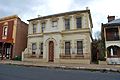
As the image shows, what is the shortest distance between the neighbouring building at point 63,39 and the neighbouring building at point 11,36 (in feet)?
10.3

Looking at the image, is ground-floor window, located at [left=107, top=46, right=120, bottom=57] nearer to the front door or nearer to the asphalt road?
the front door

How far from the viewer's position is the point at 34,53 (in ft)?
91.1

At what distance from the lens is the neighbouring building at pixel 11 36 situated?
29594 mm

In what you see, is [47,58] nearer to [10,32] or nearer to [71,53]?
[71,53]

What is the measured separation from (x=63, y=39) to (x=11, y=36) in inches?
421

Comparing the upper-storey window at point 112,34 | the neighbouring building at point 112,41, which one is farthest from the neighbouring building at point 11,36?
the upper-storey window at point 112,34

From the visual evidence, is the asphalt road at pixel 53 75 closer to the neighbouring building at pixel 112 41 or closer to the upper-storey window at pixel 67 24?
the neighbouring building at pixel 112 41

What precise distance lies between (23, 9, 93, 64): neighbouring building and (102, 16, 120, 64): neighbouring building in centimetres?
271

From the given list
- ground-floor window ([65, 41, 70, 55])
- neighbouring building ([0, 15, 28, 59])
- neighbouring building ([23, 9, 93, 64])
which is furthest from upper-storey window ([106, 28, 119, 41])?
neighbouring building ([0, 15, 28, 59])

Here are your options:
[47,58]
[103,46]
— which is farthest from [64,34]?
[103,46]

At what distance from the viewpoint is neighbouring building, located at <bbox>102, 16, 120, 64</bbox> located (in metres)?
23.4

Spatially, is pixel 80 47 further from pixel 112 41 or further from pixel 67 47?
pixel 112 41

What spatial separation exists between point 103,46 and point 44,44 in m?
9.21

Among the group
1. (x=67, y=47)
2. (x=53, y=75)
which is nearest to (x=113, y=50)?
(x=67, y=47)
